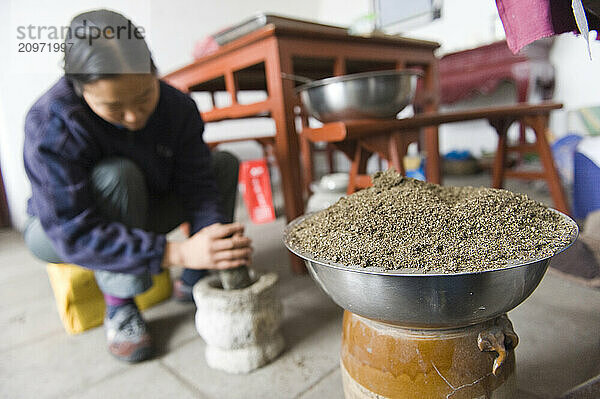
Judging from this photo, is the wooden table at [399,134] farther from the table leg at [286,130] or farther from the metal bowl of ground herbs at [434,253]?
the metal bowl of ground herbs at [434,253]

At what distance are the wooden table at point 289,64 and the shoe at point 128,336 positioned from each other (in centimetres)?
53

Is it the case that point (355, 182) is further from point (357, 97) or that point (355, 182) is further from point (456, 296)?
point (456, 296)

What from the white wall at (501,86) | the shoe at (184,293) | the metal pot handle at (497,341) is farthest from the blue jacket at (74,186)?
the white wall at (501,86)

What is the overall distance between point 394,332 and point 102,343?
81cm

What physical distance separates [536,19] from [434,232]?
11.6 inches

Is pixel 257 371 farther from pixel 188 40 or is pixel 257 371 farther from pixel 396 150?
pixel 188 40

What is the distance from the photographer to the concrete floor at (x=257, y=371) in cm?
73

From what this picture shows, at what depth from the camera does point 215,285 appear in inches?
34.1

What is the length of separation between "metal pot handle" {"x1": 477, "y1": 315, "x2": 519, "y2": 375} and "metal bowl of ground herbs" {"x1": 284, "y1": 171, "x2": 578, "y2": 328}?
0.10 ft

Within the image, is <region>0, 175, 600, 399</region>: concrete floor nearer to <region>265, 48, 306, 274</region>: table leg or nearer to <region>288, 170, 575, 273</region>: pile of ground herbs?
<region>265, 48, 306, 274</region>: table leg

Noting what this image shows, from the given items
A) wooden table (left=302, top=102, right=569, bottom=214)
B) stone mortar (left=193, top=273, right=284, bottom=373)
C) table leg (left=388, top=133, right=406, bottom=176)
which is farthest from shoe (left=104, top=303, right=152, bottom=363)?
table leg (left=388, top=133, right=406, bottom=176)

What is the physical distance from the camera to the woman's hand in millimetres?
762

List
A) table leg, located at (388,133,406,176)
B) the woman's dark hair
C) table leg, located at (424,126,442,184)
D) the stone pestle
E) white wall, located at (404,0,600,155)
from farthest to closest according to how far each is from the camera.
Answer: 1. white wall, located at (404,0,600,155)
2. table leg, located at (424,126,442,184)
3. table leg, located at (388,133,406,176)
4. the stone pestle
5. the woman's dark hair

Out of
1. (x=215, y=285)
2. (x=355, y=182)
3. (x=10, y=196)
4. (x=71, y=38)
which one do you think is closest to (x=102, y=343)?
(x=215, y=285)
